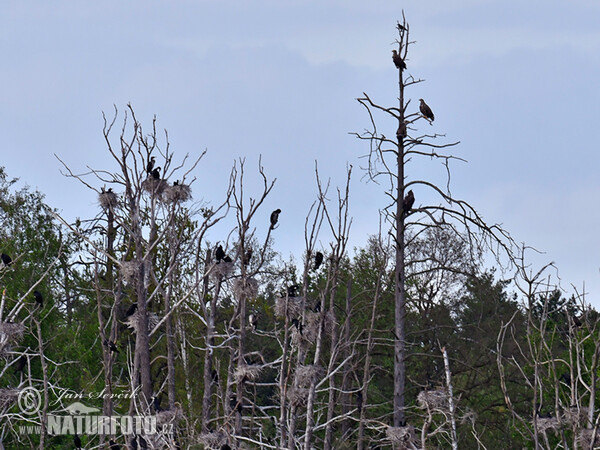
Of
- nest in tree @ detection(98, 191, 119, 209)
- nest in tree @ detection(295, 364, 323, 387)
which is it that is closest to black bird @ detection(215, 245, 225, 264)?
nest in tree @ detection(98, 191, 119, 209)

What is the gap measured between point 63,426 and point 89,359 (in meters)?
2.30

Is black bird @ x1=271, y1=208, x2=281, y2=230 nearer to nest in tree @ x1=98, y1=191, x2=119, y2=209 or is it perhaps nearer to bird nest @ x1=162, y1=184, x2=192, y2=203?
bird nest @ x1=162, y1=184, x2=192, y2=203

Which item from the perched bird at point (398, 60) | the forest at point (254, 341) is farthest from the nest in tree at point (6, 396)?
the perched bird at point (398, 60)

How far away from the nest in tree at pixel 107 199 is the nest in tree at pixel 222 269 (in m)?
2.44

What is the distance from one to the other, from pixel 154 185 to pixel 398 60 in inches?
184

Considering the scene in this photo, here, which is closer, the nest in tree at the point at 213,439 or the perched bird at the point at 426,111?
the nest in tree at the point at 213,439

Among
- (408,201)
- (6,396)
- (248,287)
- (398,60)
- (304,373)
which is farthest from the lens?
(398,60)

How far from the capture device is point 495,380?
2739cm

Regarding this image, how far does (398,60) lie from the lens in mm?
15211

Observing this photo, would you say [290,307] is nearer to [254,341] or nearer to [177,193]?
[177,193]

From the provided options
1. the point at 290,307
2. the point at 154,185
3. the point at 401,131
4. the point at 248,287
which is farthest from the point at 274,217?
the point at 154,185

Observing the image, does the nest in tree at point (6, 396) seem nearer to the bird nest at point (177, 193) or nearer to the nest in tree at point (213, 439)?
the nest in tree at point (213, 439)

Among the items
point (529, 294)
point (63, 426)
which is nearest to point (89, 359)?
point (63, 426)

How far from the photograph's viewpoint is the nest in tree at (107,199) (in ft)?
52.7
